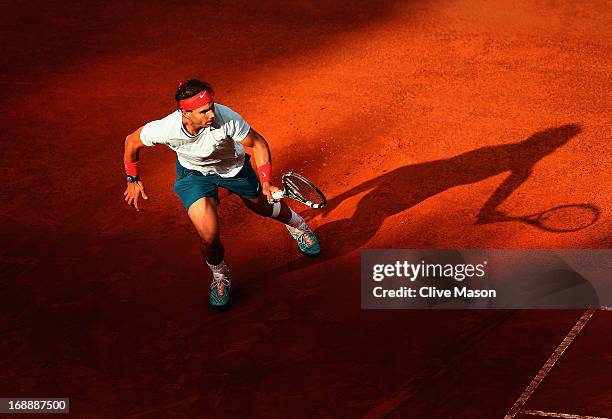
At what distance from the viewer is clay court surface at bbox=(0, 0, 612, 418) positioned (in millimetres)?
6676

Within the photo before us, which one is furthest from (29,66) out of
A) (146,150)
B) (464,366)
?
(464,366)

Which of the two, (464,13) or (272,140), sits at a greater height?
(464,13)

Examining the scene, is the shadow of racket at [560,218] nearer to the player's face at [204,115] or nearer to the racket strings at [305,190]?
the racket strings at [305,190]

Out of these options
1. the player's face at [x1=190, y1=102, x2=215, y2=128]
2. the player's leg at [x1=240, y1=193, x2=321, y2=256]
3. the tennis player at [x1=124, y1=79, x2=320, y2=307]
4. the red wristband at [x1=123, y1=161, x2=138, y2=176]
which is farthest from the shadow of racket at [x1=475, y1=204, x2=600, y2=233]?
the red wristband at [x1=123, y1=161, x2=138, y2=176]

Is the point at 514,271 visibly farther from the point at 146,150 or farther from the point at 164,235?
the point at 146,150

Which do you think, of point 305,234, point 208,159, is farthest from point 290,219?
point 208,159

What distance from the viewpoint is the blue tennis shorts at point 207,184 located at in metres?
7.21

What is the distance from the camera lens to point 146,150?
10.1 metres

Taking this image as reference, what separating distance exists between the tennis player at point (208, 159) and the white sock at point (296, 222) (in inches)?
12.1

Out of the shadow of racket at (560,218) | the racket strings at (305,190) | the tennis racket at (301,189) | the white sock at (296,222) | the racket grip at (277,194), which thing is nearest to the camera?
the racket grip at (277,194)

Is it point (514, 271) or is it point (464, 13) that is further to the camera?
point (464, 13)

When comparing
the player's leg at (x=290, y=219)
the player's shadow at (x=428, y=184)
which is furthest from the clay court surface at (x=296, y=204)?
the player's leg at (x=290, y=219)

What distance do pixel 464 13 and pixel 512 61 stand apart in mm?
1962

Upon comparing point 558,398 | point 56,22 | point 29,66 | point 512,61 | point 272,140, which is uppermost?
point 56,22
